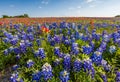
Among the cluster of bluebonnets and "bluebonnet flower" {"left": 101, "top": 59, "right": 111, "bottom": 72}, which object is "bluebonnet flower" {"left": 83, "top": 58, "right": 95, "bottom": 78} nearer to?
the cluster of bluebonnets

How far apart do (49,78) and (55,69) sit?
42.2 inches

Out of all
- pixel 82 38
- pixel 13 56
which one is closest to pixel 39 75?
pixel 13 56

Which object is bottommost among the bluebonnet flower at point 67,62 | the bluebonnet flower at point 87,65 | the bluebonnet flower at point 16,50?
the bluebonnet flower at point 16,50

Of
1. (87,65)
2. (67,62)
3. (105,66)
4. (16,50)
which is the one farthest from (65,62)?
(16,50)

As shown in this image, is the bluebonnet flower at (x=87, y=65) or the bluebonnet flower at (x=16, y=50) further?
the bluebonnet flower at (x=16, y=50)

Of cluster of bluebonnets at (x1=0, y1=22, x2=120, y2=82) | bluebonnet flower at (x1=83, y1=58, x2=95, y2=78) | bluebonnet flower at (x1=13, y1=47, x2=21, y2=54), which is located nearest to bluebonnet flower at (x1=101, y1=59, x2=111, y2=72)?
cluster of bluebonnets at (x1=0, y1=22, x2=120, y2=82)

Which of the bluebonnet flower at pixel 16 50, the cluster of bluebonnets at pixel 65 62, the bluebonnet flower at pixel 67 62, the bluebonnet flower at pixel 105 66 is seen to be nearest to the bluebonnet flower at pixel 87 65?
the cluster of bluebonnets at pixel 65 62

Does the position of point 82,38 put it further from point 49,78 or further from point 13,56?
point 49,78

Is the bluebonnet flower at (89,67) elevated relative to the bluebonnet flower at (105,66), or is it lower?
elevated

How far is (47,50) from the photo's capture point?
9.44 metres

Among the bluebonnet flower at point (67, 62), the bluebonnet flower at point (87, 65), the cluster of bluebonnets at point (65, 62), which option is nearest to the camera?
the bluebonnet flower at point (87, 65)

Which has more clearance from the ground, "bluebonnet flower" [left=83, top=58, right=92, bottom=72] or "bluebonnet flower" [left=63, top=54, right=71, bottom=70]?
"bluebonnet flower" [left=83, top=58, right=92, bottom=72]

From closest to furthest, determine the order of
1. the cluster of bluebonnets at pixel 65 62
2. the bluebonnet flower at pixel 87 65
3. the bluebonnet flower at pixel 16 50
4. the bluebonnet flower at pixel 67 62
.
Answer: the bluebonnet flower at pixel 87 65 → the cluster of bluebonnets at pixel 65 62 → the bluebonnet flower at pixel 67 62 → the bluebonnet flower at pixel 16 50

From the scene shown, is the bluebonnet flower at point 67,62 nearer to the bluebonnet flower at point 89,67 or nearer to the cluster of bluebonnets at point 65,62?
the cluster of bluebonnets at point 65,62
